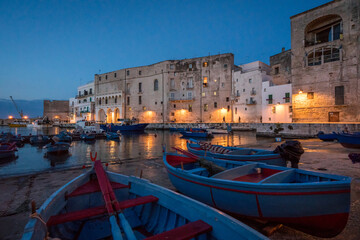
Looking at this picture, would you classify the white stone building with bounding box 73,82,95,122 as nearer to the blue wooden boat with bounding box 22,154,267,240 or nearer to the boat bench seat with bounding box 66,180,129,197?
the boat bench seat with bounding box 66,180,129,197

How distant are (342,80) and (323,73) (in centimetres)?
218

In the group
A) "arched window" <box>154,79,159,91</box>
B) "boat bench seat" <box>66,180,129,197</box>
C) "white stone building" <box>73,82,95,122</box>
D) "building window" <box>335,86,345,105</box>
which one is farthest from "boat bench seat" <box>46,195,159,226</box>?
"white stone building" <box>73,82,95,122</box>

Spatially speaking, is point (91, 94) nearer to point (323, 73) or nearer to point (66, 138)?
point (66, 138)

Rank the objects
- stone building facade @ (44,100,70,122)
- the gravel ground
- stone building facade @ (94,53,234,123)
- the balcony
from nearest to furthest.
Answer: the gravel ground → stone building facade @ (94,53,234,123) → the balcony → stone building facade @ (44,100,70,122)

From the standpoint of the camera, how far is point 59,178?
723 cm

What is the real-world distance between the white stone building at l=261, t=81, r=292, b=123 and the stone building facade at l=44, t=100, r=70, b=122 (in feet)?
Answer: 237

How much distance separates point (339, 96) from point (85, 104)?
60775 mm

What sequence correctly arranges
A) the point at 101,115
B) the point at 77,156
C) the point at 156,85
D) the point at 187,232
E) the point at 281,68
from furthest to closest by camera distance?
the point at 101,115 → the point at 156,85 → the point at 281,68 → the point at 77,156 → the point at 187,232

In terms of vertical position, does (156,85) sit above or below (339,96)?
above

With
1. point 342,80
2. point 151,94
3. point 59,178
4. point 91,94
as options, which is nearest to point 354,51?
point 342,80

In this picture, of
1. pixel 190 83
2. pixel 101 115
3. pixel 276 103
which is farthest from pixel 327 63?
pixel 101 115

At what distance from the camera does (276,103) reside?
3206 cm

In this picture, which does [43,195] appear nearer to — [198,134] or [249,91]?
[198,134]

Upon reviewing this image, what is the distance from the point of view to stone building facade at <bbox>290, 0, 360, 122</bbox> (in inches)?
910
